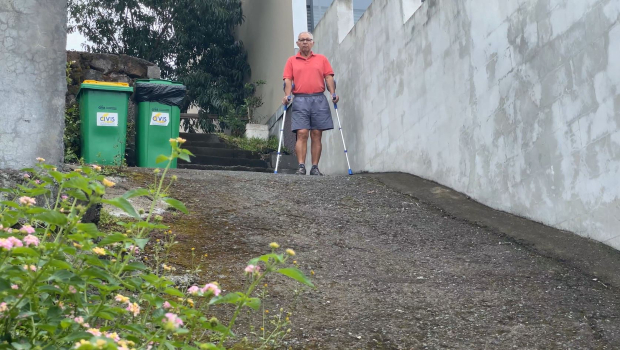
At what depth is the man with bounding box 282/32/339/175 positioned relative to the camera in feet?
28.6

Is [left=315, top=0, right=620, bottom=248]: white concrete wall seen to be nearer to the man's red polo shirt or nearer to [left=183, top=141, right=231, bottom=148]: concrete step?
the man's red polo shirt

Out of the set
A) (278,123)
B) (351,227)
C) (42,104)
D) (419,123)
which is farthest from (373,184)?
(278,123)

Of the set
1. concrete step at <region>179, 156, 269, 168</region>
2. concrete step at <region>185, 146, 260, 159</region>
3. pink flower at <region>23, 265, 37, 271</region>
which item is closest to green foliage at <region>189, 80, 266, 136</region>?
concrete step at <region>185, 146, 260, 159</region>

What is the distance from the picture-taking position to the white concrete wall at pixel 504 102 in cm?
496

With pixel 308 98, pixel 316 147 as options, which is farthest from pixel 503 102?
pixel 308 98

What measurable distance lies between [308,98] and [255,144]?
3095 millimetres

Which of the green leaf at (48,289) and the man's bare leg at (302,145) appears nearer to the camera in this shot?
the green leaf at (48,289)

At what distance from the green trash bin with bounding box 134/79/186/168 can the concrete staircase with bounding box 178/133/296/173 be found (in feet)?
5.03

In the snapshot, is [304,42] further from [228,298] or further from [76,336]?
[76,336]

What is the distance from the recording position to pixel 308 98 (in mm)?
8812

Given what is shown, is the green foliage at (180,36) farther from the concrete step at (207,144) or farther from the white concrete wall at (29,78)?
the white concrete wall at (29,78)

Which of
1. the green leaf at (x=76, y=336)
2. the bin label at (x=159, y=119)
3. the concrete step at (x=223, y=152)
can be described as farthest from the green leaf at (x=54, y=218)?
the concrete step at (x=223, y=152)

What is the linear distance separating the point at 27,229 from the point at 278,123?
10246 millimetres

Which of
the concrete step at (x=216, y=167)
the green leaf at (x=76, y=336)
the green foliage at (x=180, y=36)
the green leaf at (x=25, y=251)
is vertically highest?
the green foliage at (x=180, y=36)
